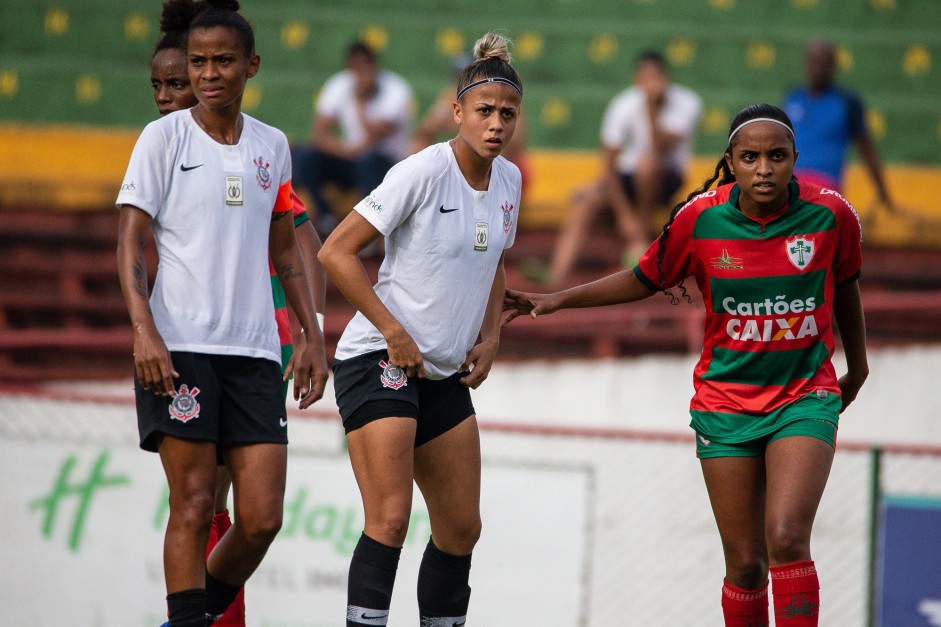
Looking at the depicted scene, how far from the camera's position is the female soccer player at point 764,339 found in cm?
423

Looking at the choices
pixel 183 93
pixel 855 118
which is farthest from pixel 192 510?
pixel 855 118

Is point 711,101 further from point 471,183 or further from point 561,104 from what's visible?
point 471,183

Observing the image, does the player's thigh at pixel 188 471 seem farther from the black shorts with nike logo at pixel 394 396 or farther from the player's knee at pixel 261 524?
the black shorts with nike logo at pixel 394 396

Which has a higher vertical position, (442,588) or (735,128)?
(735,128)

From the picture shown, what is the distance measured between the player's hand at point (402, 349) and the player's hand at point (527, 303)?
1.86ft

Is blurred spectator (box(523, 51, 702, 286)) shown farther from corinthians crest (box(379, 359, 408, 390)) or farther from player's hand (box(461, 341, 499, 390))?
corinthians crest (box(379, 359, 408, 390))

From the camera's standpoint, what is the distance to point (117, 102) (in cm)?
1319

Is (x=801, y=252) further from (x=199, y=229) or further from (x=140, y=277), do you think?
(x=140, y=277)

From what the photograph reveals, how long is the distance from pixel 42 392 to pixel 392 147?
157 inches

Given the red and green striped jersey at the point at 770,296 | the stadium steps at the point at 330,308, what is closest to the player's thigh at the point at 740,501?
the red and green striped jersey at the point at 770,296

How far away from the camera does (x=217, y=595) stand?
14.8ft

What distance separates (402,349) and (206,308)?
66 centimetres

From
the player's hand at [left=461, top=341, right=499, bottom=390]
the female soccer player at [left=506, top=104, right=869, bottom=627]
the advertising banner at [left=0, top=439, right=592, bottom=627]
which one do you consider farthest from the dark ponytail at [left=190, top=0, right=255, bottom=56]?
the advertising banner at [left=0, top=439, right=592, bottom=627]

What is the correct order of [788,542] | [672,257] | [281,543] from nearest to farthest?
[788,542], [672,257], [281,543]
